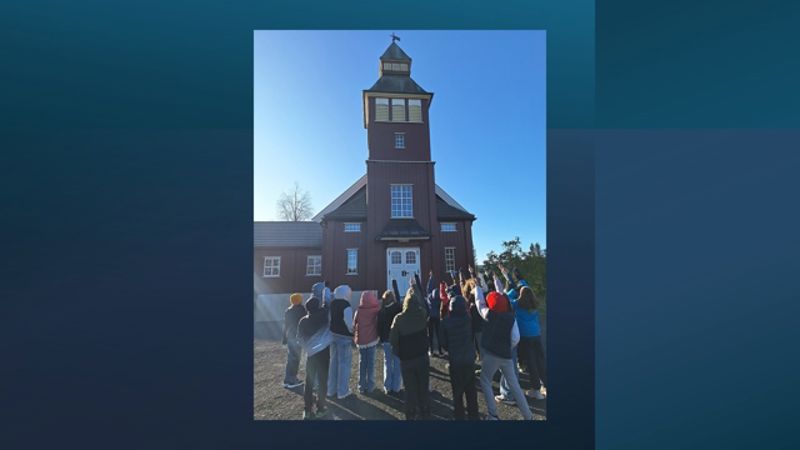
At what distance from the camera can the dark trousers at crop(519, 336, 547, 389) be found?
10.5 feet

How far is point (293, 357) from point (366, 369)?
0.85m

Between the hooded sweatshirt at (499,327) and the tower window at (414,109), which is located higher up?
the tower window at (414,109)

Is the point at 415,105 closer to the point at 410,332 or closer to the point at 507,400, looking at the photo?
the point at 410,332

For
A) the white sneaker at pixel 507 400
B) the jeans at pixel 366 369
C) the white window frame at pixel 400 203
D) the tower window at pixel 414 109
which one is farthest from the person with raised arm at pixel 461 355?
the tower window at pixel 414 109

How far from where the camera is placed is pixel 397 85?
148 inches

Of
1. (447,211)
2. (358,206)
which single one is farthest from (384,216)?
(447,211)

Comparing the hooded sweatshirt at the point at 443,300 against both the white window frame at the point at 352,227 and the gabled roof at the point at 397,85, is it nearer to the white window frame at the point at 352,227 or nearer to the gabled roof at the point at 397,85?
the white window frame at the point at 352,227

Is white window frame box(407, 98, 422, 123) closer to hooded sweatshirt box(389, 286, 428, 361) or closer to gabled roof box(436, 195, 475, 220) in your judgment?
gabled roof box(436, 195, 475, 220)

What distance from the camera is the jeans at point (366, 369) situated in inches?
128

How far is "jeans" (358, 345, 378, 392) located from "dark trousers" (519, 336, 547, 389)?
1.78 meters

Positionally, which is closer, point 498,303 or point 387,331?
point 498,303

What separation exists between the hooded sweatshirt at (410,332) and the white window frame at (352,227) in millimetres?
1551

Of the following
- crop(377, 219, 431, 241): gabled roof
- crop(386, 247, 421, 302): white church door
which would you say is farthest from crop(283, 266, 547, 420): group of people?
crop(377, 219, 431, 241): gabled roof
